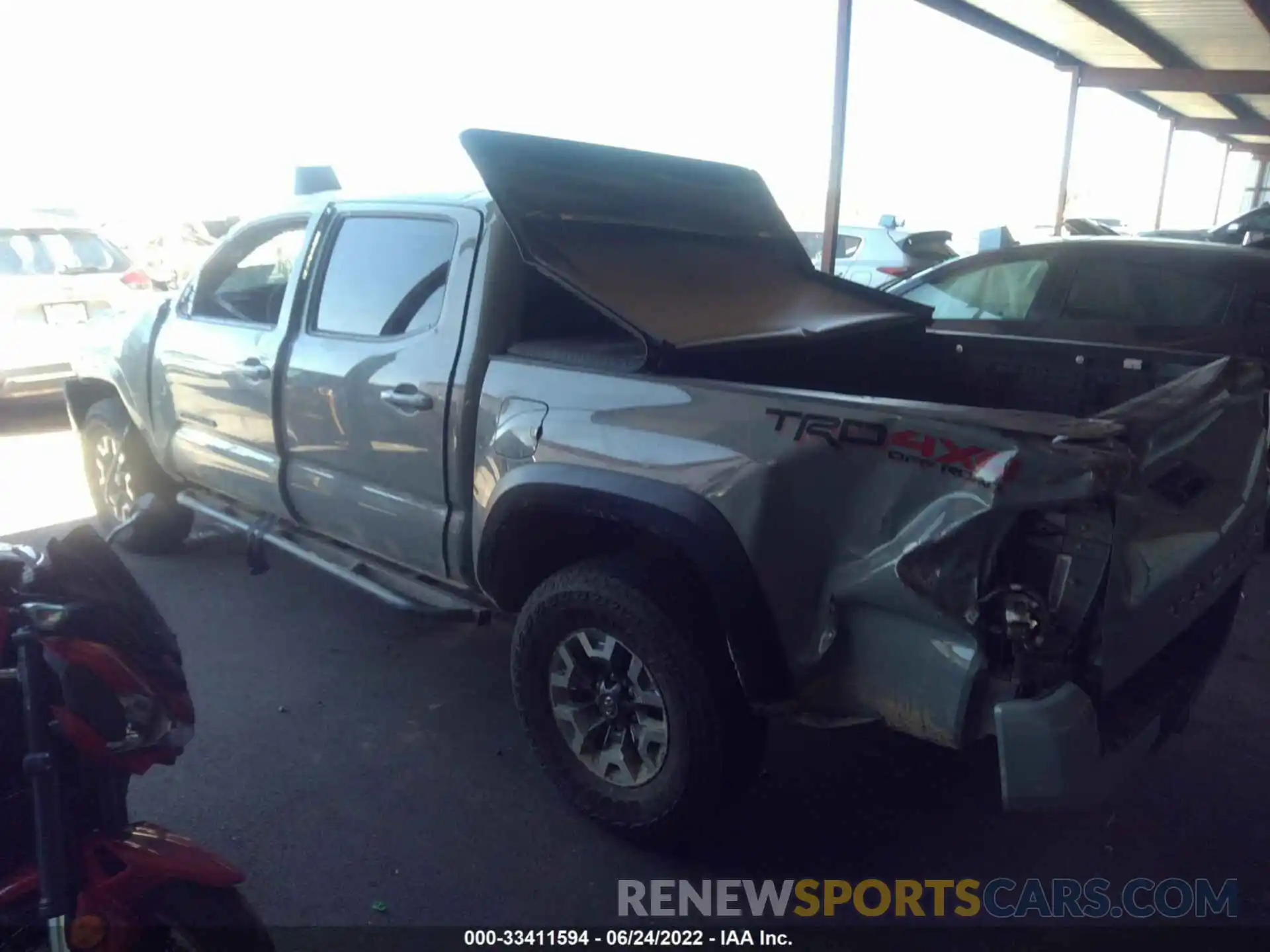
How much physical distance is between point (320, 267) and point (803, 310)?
1.92m

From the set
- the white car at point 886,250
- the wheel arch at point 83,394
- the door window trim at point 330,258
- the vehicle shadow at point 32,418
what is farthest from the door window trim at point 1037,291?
the vehicle shadow at point 32,418

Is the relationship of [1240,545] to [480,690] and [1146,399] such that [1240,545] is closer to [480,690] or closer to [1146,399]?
[1146,399]

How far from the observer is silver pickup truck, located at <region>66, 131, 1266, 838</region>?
1.97 meters

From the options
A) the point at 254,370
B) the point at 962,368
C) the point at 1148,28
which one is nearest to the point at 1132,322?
the point at 962,368

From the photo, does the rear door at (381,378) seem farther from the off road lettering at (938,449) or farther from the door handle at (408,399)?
the off road lettering at (938,449)

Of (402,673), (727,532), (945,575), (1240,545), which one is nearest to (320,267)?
(402,673)

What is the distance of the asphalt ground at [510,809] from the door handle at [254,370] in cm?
119

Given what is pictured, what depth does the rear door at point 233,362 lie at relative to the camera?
3877 mm

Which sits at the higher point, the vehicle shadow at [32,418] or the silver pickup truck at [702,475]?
the silver pickup truck at [702,475]

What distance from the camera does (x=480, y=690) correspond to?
3768 millimetres

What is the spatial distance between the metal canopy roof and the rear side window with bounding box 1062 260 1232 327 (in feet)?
19.1

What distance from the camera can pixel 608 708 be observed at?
9.07 feet

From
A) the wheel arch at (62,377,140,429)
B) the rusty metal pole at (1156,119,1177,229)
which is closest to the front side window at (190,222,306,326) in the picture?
the wheel arch at (62,377,140,429)
